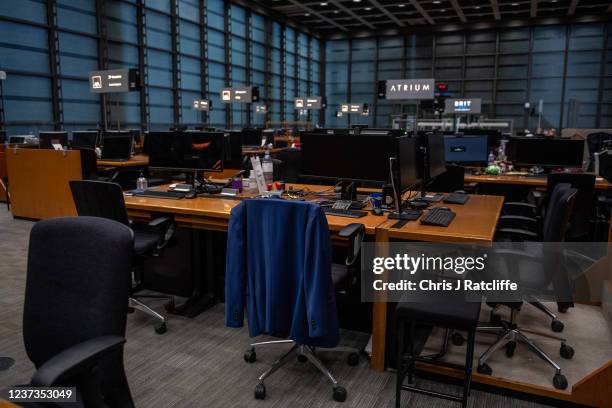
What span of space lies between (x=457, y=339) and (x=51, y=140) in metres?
6.85

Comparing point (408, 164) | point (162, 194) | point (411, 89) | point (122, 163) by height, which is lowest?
point (162, 194)

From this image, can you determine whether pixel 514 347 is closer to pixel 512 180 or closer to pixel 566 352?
pixel 566 352

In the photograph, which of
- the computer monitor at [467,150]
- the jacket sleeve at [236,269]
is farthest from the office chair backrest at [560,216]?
the computer monitor at [467,150]

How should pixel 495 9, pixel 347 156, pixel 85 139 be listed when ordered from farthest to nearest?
pixel 495 9 < pixel 85 139 < pixel 347 156

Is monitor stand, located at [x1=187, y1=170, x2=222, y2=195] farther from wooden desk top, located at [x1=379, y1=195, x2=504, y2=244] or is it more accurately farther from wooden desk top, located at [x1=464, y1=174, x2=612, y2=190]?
wooden desk top, located at [x1=464, y1=174, x2=612, y2=190]

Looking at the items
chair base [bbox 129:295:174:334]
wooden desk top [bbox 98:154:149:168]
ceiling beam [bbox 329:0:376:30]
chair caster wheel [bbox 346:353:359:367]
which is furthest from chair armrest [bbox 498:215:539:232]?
ceiling beam [bbox 329:0:376:30]

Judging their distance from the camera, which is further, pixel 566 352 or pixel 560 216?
pixel 566 352

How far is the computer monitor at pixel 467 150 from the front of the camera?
18.2 feet

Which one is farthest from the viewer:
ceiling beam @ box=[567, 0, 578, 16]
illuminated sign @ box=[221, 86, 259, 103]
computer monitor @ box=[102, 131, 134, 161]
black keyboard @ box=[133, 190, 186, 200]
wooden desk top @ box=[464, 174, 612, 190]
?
ceiling beam @ box=[567, 0, 578, 16]

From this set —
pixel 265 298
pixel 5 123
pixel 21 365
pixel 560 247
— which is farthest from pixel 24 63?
pixel 560 247

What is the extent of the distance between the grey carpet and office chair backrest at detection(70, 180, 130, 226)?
2.60ft

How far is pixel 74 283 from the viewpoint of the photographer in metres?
1.42

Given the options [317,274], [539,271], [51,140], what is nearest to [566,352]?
[539,271]

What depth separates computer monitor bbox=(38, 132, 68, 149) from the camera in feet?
23.5
